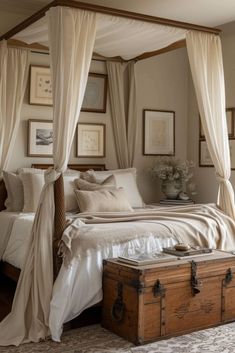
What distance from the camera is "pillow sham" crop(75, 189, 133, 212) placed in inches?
180

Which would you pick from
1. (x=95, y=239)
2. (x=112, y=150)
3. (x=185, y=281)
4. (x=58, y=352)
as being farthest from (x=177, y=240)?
(x=112, y=150)

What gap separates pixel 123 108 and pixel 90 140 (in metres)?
0.55

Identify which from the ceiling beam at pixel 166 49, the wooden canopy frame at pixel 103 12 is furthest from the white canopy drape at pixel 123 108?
the wooden canopy frame at pixel 103 12

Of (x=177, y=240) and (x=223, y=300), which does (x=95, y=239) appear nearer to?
(x=177, y=240)

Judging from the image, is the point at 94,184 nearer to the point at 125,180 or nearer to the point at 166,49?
the point at 125,180

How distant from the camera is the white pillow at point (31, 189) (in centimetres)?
470

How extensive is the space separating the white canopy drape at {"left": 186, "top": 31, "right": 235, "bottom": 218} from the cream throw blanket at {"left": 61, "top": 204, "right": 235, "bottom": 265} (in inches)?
20.8

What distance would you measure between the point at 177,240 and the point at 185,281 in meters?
0.47

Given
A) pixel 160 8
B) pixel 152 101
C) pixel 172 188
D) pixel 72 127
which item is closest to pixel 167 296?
→ pixel 72 127

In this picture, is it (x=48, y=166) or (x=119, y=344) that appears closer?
(x=119, y=344)

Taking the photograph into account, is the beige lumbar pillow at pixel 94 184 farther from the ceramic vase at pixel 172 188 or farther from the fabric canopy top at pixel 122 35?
the fabric canopy top at pixel 122 35

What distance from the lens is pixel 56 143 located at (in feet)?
12.3

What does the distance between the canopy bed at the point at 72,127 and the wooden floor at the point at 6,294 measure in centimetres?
44

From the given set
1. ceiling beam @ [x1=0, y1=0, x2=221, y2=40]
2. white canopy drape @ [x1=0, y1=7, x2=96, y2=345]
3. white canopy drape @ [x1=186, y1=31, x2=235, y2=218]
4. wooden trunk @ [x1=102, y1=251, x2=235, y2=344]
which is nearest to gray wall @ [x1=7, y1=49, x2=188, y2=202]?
ceiling beam @ [x1=0, y1=0, x2=221, y2=40]
